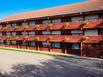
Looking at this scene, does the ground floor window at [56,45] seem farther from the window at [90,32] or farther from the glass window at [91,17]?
the glass window at [91,17]

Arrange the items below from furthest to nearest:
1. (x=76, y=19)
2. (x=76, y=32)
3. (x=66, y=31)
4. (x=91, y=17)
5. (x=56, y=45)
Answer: (x=56, y=45), (x=66, y=31), (x=76, y=19), (x=76, y=32), (x=91, y=17)

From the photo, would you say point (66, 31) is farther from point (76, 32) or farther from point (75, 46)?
point (75, 46)

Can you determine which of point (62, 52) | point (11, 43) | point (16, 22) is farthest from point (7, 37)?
point (62, 52)

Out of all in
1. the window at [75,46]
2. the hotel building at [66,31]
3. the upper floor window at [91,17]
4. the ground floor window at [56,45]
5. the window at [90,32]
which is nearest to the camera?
the hotel building at [66,31]

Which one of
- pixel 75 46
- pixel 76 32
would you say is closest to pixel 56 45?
pixel 75 46

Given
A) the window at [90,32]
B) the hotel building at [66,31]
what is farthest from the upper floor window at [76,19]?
the window at [90,32]

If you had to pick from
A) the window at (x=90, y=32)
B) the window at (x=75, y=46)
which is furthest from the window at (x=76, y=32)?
the window at (x=75, y=46)

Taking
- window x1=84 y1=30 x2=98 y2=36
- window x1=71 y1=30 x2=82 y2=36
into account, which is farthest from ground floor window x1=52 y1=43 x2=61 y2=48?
window x1=84 y1=30 x2=98 y2=36

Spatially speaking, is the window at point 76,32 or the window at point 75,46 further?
the window at point 75,46

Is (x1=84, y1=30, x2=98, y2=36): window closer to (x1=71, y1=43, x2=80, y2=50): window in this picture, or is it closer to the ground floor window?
(x1=71, y1=43, x2=80, y2=50): window

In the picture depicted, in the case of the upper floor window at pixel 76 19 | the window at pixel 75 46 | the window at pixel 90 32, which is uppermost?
the upper floor window at pixel 76 19

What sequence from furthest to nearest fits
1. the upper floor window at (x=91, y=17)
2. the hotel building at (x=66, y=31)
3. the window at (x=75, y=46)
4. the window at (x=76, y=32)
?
the window at (x=75, y=46), the window at (x=76, y=32), the upper floor window at (x=91, y=17), the hotel building at (x=66, y=31)

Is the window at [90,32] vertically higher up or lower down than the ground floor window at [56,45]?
higher up

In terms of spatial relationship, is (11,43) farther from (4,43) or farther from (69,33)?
(69,33)
